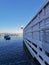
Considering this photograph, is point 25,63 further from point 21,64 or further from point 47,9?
point 47,9

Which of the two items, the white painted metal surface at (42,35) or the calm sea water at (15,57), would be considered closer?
the white painted metal surface at (42,35)

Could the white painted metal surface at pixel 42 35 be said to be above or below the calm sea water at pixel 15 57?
above

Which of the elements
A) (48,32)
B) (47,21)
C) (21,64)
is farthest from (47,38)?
(21,64)

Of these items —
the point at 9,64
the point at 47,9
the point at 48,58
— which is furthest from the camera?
the point at 9,64

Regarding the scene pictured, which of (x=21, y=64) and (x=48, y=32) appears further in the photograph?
(x=21, y=64)

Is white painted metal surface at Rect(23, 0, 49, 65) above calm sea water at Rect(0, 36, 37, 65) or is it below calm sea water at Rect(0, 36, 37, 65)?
above

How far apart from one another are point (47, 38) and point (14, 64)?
19.2 feet

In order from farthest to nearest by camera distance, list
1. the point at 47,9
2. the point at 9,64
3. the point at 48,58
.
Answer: the point at 9,64 < the point at 47,9 < the point at 48,58

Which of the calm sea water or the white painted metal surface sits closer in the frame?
the white painted metal surface

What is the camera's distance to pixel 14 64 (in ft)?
36.8

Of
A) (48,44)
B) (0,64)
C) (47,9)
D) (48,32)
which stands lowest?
(0,64)

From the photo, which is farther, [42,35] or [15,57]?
[15,57]

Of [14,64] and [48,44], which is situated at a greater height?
[48,44]

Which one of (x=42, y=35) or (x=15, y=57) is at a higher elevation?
(x=42, y=35)
